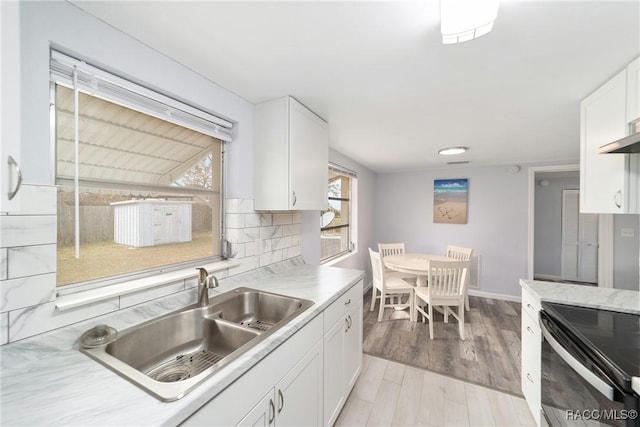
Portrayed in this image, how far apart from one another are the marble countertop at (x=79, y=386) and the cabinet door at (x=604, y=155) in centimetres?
190

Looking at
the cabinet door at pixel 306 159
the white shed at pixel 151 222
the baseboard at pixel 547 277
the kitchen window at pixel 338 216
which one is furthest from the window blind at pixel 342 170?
the baseboard at pixel 547 277

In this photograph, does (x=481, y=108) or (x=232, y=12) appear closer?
(x=232, y=12)

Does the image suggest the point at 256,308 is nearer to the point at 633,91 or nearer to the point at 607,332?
the point at 607,332

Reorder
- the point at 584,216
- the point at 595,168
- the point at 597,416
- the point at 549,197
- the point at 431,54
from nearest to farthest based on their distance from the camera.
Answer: the point at 597,416
the point at 431,54
the point at 595,168
the point at 584,216
the point at 549,197

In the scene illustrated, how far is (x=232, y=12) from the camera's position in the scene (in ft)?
3.26

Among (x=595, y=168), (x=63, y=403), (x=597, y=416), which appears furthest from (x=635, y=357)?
(x=63, y=403)

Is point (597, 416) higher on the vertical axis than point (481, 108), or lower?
lower

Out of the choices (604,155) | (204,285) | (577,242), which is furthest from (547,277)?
(204,285)

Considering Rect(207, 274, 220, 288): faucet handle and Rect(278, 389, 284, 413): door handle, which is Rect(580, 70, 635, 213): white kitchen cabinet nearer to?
Rect(278, 389, 284, 413): door handle

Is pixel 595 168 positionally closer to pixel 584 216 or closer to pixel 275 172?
pixel 275 172

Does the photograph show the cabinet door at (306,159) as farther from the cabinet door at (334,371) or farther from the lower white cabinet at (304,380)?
the cabinet door at (334,371)

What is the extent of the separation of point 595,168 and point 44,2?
2.81 metres

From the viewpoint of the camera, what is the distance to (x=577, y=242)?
16.1ft

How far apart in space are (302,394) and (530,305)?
1.64 meters
